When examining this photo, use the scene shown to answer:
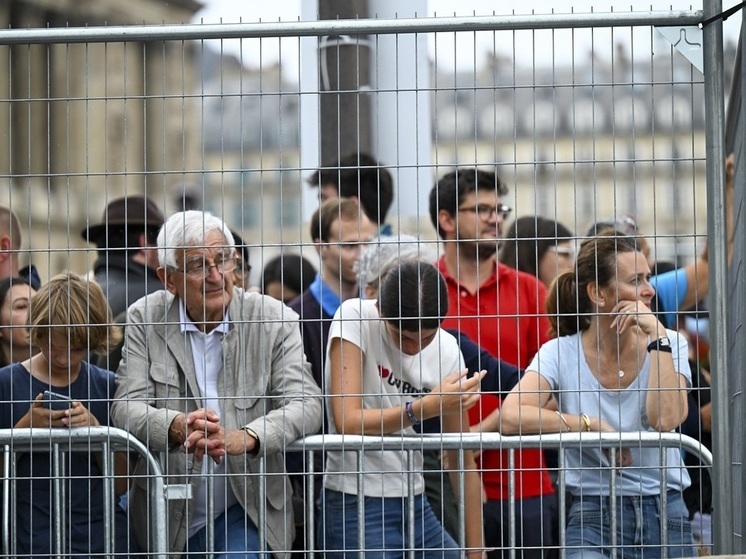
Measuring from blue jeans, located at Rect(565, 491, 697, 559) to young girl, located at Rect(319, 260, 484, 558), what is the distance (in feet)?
1.25

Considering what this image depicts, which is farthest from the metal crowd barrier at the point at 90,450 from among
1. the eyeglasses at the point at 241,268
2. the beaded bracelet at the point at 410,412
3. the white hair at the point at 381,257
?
the white hair at the point at 381,257

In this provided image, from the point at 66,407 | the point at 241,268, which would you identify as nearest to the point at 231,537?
the point at 66,407

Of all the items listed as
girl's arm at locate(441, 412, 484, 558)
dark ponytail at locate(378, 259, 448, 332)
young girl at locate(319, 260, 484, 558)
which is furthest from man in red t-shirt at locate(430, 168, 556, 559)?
dark ponytail at locate(378, 259, 448, 332)

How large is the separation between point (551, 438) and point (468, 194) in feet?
4.29

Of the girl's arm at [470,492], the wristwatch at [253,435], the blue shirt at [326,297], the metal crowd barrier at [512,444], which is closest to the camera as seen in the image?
the metal crowd barrier at [512,444]

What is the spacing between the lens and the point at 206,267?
493 cm

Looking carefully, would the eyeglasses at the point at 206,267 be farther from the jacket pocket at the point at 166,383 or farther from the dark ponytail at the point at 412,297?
the dark ponytail at the point at 412,297

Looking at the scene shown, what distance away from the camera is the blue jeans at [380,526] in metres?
5.06

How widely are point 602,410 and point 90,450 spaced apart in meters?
1.85

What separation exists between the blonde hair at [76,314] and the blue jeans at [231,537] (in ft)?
2.49

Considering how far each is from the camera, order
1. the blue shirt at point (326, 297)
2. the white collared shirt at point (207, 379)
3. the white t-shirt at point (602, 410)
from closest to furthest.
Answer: the white t-shirt at point (602, 410) → the white collared shirt at point (207, 379) → the blue shirt at point (326, 297)

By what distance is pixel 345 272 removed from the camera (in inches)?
255

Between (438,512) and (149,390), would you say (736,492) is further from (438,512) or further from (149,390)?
(149,390)

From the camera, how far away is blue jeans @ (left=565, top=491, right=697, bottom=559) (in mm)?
4816
